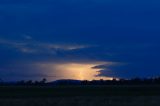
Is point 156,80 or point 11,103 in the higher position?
point 156,80

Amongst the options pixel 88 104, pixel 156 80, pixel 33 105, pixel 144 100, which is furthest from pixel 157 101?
pixel 156 80

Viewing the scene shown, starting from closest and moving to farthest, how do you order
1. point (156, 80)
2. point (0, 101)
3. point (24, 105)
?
point (24, 105)
point (0, 101)
point (156, 80)

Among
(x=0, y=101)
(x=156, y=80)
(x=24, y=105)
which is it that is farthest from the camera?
(x=156, y=80)

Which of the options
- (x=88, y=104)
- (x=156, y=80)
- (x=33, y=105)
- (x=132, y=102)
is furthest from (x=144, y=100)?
(x=156, y=80)

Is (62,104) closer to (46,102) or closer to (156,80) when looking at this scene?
(46,102)

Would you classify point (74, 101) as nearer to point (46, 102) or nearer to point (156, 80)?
point (46, 102)

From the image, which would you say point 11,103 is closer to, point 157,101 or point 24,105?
point 24,105

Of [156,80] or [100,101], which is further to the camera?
[156,80]

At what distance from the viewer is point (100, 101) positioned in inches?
2456

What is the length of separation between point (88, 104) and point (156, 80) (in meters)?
73.5

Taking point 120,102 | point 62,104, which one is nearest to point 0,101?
point 62,104

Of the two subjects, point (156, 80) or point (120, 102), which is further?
point (156, 80)

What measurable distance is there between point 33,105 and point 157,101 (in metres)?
10.7

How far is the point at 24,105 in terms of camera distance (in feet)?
194
